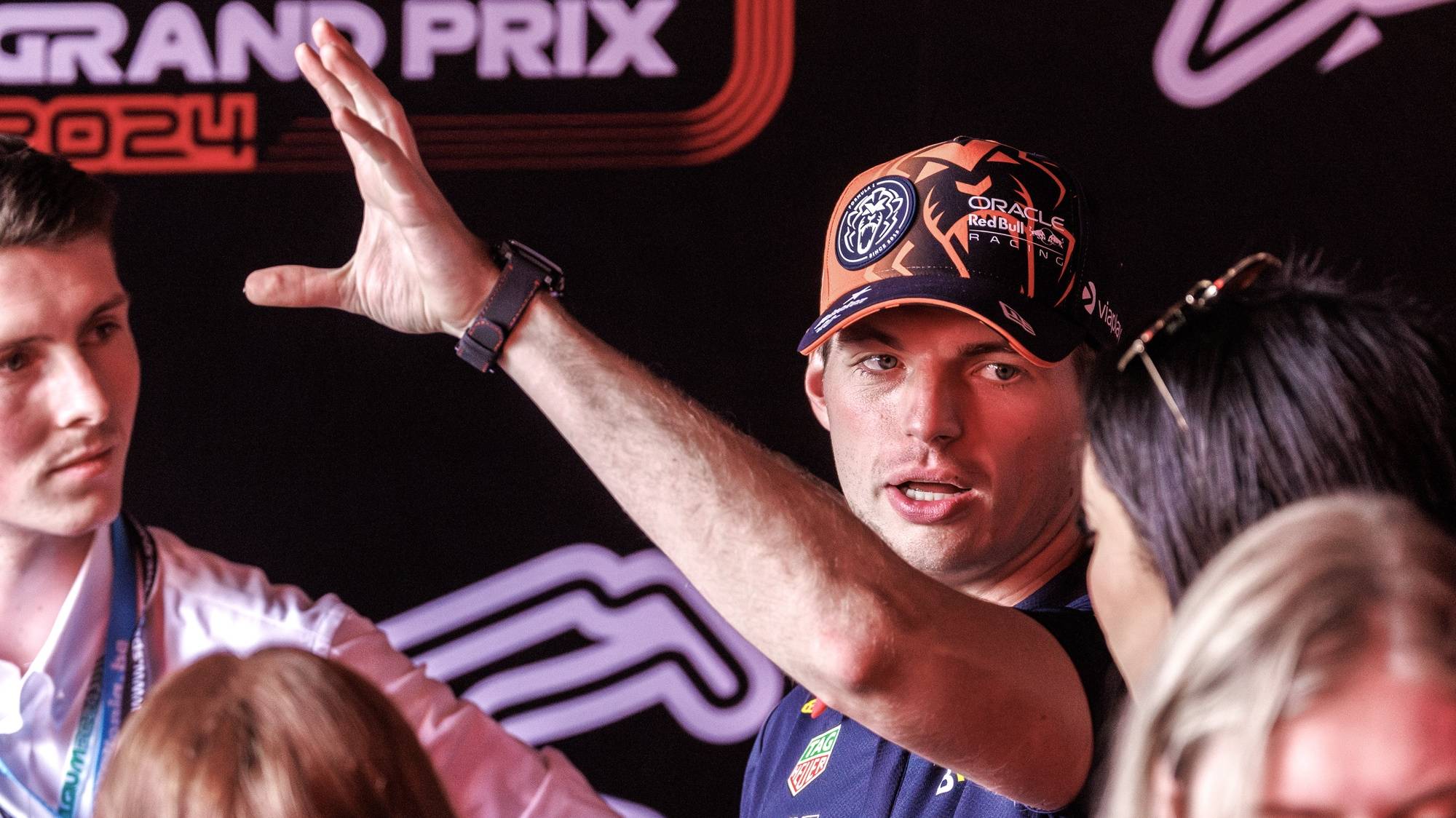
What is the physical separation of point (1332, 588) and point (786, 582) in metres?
0.39

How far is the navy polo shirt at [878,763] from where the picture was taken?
3.56ft

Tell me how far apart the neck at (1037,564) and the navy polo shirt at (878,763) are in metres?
0.03

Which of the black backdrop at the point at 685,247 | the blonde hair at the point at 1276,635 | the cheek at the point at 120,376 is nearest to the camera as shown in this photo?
the blonde hair at the point at 1276,635

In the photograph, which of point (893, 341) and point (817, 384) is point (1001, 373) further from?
point (817, 384)

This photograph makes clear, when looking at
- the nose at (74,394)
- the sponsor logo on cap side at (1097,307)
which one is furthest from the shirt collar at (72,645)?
the sponsor logo on cap side at (1097,307)

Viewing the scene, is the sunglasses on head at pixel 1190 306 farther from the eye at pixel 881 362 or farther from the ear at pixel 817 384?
the ear at pixel 817 384

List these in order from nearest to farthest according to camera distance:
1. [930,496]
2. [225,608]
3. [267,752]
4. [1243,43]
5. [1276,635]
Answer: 1. [1276,635]
2. [267,752]
3. [930,496]
4. [225,608]
5. [1243,43]

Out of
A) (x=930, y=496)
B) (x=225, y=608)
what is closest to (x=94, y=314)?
(x=225, y=608)

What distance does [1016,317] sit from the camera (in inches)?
53.7

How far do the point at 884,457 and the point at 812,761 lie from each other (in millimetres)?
302

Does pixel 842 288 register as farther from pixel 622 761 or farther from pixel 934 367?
pixel 622 761

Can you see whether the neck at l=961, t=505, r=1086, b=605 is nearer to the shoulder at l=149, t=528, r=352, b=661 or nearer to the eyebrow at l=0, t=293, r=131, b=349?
the shoulder at l=149, t=528, r=352, b=661

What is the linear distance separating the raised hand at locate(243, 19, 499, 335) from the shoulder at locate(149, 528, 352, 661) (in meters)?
0.92

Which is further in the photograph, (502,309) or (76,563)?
(76,563)
